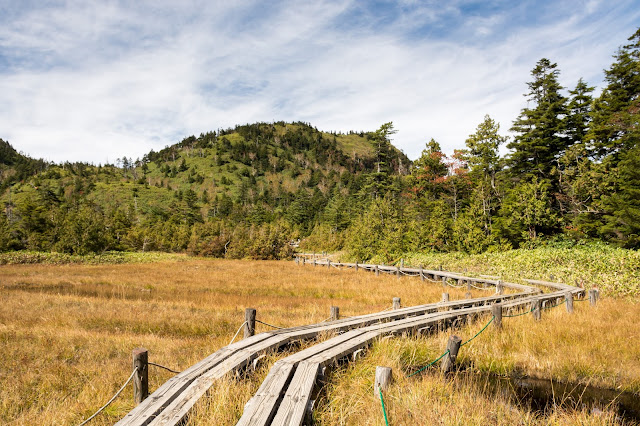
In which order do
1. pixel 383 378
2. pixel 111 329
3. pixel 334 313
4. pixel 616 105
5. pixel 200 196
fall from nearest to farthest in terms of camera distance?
pixel 383 378 → pixel 334 313 → pixel 111 329 → pixel 616 105 → pixel 200 196

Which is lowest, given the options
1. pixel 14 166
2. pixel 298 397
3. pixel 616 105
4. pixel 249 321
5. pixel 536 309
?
pixel 536 309

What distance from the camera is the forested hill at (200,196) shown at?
45334mm

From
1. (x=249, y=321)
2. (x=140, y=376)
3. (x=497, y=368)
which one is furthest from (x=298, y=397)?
(x=497, y=368)

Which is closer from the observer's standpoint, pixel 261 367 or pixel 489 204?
pixel 261 367

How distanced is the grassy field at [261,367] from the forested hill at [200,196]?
3393 cm

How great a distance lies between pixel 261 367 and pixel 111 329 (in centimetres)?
709

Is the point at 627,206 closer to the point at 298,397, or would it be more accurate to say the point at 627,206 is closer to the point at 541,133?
the point at 541,133

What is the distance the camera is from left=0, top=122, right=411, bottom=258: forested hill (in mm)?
45334

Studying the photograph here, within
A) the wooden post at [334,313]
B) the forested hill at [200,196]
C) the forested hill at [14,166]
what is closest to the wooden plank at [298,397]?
the wooden post at [334,313]

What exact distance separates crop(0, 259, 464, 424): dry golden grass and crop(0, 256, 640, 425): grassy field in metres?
0.03

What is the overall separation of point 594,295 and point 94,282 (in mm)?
25894

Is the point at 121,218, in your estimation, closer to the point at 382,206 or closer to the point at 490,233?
the point at 382,206

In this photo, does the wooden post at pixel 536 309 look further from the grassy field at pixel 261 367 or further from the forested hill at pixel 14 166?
the forested hill at pixel 14 166

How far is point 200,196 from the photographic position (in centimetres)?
11581
